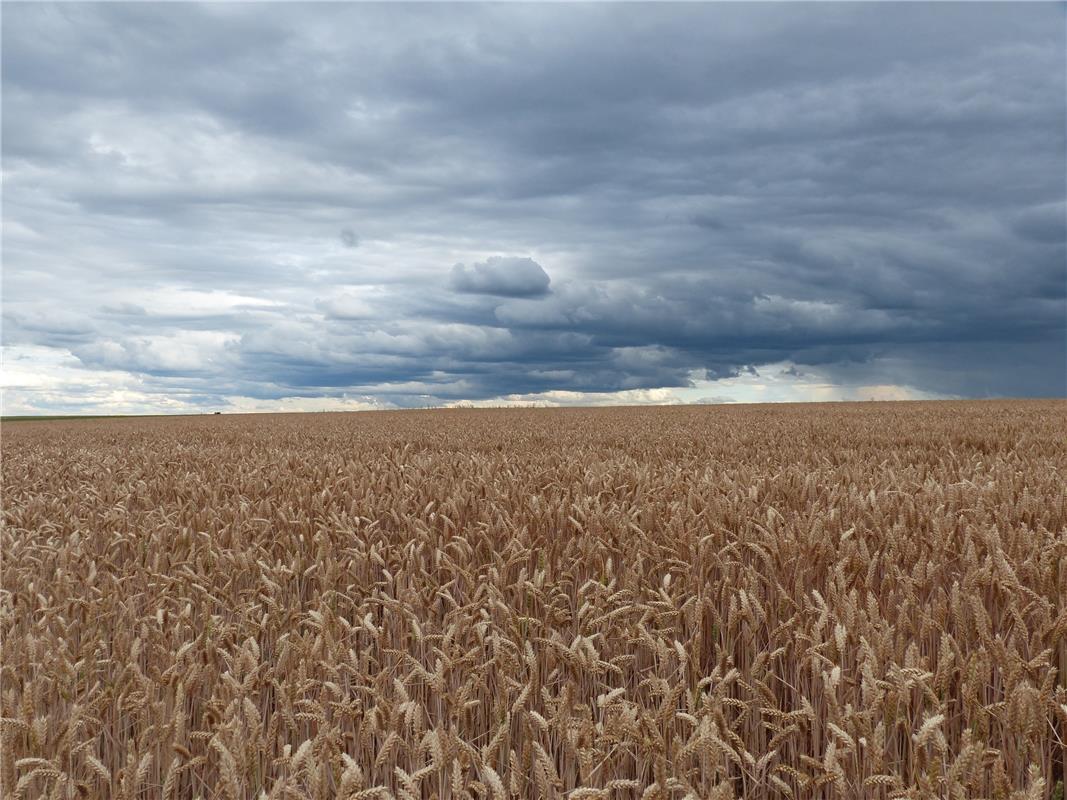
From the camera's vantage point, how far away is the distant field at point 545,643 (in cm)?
210

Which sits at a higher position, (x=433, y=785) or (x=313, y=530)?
(x=313, y=530)

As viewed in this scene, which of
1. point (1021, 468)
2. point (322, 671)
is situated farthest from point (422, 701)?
point (1021, 468)

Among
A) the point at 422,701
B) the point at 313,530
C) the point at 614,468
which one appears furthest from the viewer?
the point at 614,468

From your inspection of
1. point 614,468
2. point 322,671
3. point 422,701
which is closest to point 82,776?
point 322,671

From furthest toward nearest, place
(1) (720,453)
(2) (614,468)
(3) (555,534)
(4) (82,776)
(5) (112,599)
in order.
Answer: (1) (720,453) → (2) (614,468) → (3) (555,534) → (5) (112,599) → (4) (82,776)

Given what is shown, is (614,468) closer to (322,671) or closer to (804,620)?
(804,620)

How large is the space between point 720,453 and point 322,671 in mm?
8105

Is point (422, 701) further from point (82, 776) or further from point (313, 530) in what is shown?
point (313, 530)

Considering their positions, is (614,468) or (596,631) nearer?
(596,631)

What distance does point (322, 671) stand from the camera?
2855 mm

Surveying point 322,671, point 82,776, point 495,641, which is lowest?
point 82,776

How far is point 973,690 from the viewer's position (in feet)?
7.18

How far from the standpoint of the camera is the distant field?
6.89 ft

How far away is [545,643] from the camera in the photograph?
297 centimetres
